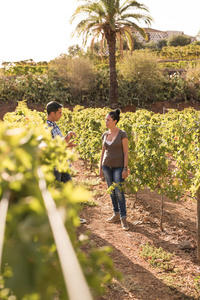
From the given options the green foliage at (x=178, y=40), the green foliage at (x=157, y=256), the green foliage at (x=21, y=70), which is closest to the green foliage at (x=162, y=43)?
the green foliage at (x=178, y=40)

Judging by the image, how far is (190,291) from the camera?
3695mm

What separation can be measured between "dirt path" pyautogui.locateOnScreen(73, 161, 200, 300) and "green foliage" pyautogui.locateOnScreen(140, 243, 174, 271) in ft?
0.21

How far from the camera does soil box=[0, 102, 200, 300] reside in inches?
143

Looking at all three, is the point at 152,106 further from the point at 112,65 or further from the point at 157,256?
the point at 157,256

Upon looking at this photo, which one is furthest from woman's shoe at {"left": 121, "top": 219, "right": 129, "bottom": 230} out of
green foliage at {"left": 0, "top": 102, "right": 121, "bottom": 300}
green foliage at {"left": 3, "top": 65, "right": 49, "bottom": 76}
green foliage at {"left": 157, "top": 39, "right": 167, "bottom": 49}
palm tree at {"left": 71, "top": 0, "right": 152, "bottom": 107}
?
green foliage at {"left": 157, "top": 39, "right": 167, "bottom": 49}

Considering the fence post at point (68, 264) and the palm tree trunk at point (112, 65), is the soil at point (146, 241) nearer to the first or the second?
the fence post at point (68, 264)

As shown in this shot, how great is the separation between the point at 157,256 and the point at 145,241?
1.87ft

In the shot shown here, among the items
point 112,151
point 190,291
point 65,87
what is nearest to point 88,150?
point 112,151

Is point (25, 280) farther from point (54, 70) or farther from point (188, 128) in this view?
point (54, 70)

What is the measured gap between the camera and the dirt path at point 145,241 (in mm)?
3635

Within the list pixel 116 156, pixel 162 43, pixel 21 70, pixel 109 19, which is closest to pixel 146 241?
pixel 116 156

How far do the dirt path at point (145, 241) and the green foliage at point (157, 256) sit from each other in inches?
2.6

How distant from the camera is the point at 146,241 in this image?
16.3ft

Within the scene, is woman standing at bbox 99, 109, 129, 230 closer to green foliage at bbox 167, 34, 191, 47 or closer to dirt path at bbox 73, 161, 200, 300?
dirt path at bbox 73, 161, 200, 300
